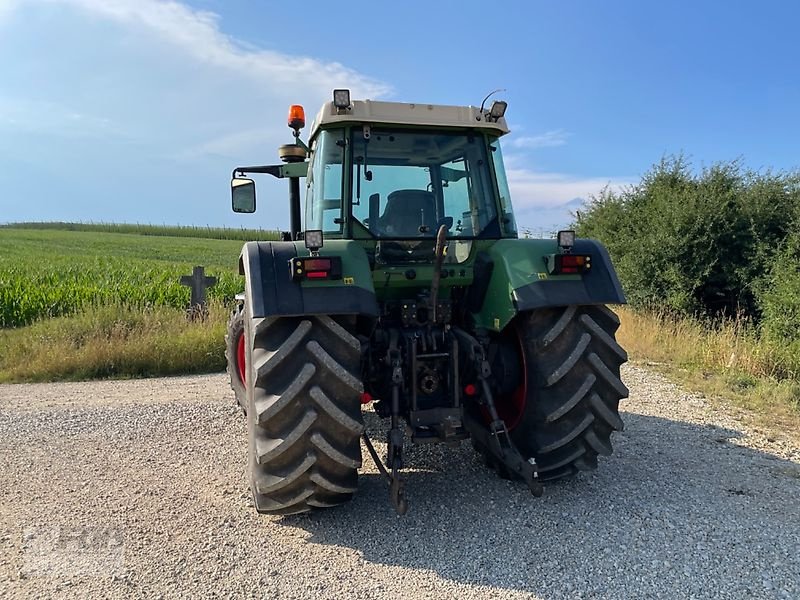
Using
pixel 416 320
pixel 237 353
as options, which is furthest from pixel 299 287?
pixel 237 353

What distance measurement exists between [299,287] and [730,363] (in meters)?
6.41

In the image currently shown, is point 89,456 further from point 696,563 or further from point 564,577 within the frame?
point 696,563

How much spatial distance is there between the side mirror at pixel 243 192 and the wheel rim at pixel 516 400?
7.96 ft

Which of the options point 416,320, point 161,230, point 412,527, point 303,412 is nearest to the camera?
point 303,412

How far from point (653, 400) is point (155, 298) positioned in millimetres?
8089

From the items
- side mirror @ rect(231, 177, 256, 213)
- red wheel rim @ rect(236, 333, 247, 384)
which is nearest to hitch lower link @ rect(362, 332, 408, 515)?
red wheel rim @ rect(236, 333, 247, 384)

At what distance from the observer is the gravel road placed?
290 centimetres

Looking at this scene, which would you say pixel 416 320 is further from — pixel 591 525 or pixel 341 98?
pixel 591 525

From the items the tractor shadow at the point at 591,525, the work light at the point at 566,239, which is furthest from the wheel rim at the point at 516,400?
the work light at the point at 566,239

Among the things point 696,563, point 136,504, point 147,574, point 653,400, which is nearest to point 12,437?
point 136,504

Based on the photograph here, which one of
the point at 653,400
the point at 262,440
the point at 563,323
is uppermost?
the point at 563,323

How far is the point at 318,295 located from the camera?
3.30 meters

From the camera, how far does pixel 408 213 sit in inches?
159

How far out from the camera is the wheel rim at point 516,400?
3883 millimetres
